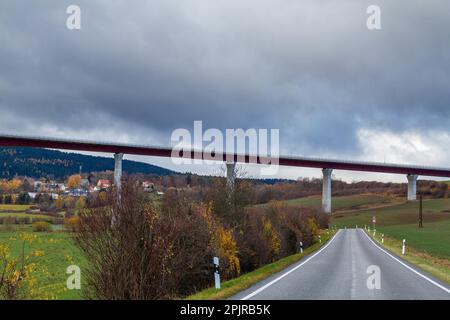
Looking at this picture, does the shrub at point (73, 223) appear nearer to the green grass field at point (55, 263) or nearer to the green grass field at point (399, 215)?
the green grass field at point (55, 263)

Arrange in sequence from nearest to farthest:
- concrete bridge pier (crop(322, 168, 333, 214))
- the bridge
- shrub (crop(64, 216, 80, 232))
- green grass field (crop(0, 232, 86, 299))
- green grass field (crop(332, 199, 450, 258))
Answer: shrub (crop(64, 216, 80, 232))
green grass field (crop(0, 232, 86, 299))
the bridge
concrete bridge pier (crop(322, 168, 333, 214))
green grass field (crop(332, 199, 450, 258))

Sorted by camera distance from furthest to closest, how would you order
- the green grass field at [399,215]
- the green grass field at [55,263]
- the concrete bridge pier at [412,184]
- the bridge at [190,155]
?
the concrete bridge pier at [412,184]
the green grass field at [399,215]
the bridge at [190,155]
the green grass field at [55,263]

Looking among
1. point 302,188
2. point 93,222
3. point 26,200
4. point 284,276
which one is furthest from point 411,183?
point 93,222

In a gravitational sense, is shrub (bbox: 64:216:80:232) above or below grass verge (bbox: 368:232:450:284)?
above

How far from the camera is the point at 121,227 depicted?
42.4 ft

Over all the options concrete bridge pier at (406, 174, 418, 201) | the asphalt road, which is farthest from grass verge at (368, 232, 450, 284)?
concrete bridge pier at (406, 174, 418, 201)

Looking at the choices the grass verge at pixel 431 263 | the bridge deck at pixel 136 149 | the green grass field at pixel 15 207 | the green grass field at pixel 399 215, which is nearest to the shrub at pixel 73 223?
the grass verge at pixel 431 263

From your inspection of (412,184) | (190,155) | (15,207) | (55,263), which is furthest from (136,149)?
(412,184)

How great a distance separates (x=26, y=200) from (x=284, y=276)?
5595cm

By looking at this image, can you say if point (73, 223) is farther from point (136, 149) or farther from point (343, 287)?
point (136, 149)

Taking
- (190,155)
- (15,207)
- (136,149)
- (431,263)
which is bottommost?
(431,263)

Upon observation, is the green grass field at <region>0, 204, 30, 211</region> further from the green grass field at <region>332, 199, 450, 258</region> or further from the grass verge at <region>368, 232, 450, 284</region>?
the green grass field at <region>332, 199, 450, 258</region>

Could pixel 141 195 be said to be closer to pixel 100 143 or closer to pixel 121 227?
pixel 121 227

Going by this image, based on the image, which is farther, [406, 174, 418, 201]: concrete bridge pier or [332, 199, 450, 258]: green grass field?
[406, 174, 418, 201]: concrete bridge pier
